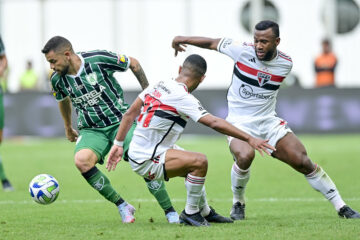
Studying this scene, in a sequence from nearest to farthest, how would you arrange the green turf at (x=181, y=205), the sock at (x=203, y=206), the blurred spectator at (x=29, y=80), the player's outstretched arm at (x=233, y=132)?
the player's outstretched arm at (x=233, y=132), the green turf at (x=181, y=205), the sock at (x=203, y=206), the blurred spectator at (x=29, y=80)

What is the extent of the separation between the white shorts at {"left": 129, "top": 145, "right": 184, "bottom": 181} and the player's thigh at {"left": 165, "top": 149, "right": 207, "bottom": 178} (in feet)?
0.16

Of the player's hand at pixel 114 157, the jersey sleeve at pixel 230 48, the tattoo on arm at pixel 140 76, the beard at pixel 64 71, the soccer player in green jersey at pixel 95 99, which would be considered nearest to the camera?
the player's hand at pixel 114 157

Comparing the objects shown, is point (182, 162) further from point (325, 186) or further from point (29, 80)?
point (29, 80)

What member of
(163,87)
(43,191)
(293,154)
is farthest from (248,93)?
(43,191)

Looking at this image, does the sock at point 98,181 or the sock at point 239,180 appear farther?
the sock at point 239,180

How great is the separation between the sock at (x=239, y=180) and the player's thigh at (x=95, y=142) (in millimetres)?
1378

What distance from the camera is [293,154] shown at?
28.7ft

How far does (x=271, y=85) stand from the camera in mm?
9102

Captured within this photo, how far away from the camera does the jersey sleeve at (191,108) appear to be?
7.89 m

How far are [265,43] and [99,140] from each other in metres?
2.00

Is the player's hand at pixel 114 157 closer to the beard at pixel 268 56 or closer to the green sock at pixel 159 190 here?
the green sock at pixel 159 190

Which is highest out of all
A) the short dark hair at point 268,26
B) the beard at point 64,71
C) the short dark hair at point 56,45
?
the short dark hair at point 268,26

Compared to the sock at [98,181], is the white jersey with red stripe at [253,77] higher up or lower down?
higher up

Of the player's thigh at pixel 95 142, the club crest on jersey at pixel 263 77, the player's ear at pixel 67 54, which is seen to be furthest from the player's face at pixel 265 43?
the player's ear at pixel 67 54
